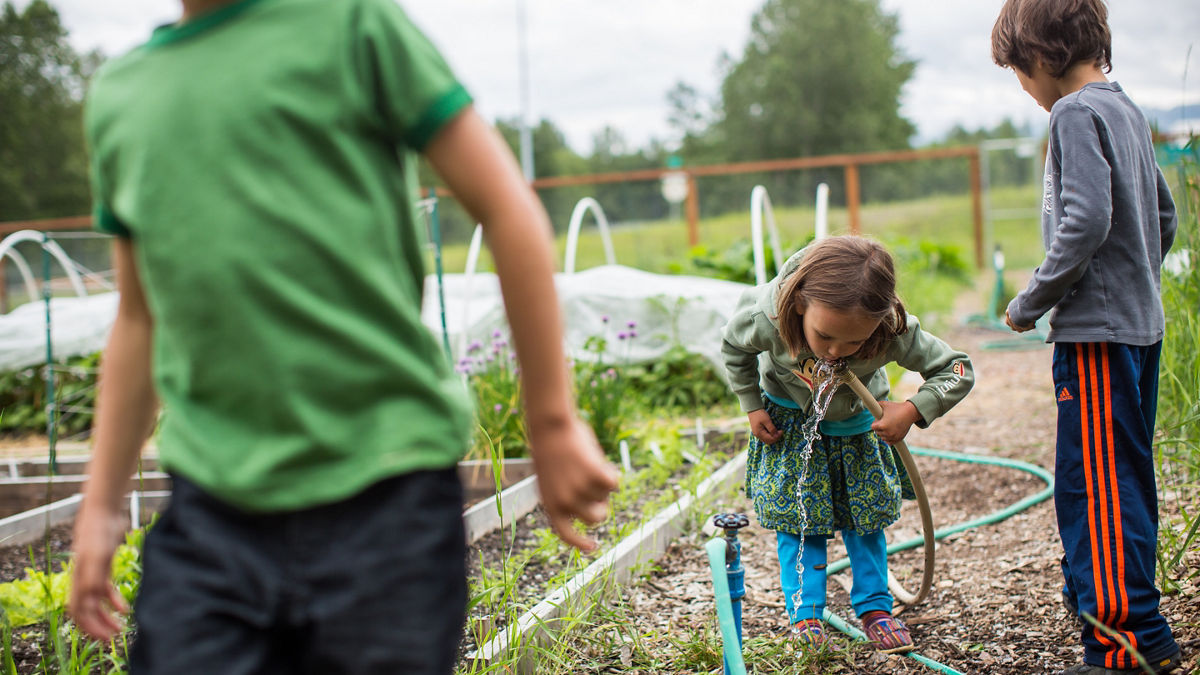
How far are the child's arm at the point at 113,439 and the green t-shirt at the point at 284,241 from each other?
7.6 inches

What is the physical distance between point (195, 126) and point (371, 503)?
432mm

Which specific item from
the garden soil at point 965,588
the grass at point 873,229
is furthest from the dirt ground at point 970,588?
the grass at point 873,229

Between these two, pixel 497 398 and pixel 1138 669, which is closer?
pixel 1138 669

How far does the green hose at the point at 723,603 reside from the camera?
1609 millimetres

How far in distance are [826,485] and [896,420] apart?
338 mm

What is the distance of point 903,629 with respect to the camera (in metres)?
2.42

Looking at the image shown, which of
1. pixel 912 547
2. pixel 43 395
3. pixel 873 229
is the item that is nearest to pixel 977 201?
pixel 873 229

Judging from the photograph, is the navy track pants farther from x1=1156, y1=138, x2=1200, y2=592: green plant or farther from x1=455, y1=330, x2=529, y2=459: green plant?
x1=455, y1=330, x2=529, y2=459: green plant

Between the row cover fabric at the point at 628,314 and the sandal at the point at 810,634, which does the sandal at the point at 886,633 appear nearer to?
the sandal at the point at 810,634

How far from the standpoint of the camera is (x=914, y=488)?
239cm

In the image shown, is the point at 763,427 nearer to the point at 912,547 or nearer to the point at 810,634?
the point at 810,634

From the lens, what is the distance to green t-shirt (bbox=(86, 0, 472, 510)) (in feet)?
3.07

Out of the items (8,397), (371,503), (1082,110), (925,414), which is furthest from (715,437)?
(8,397)

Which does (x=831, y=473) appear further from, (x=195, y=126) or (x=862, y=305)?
(x=195, y=126)
